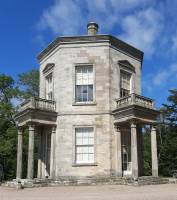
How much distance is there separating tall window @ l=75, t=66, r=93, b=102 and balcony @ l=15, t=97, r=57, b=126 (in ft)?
6.05

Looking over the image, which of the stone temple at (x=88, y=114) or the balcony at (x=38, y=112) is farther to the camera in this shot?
the stone temple at (x=88, y=114)

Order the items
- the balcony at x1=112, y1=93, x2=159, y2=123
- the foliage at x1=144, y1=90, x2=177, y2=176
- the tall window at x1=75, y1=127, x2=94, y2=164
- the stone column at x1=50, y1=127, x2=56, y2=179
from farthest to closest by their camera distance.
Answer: the foliage at x1=144, y1=90, x2=177, y2=176
the stone column at x1=50, y1=127, x2=56, y2=179
the tall window at x1=75, y1=127, x2=94, y2=164
the balcony at x1=112, y1=93, x2=159, y2=123

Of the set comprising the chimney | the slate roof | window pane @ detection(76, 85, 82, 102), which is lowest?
window pane @ detection(76, 85, 82, 102)

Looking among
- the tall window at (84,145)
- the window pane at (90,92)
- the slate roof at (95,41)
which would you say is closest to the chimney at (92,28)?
the slate roof at (95,41)

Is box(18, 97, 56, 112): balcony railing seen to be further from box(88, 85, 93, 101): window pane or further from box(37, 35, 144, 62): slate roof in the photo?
box(37, 35, 144, 62): slate roof

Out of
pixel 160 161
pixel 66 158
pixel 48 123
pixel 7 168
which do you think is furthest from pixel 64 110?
pixel 160 161

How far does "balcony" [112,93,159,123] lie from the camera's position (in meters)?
20.5

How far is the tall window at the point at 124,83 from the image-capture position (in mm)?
23495

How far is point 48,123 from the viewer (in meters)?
21.8

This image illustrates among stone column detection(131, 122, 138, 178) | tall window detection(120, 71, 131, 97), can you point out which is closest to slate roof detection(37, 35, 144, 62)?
tall window detection(120, 71, 131, 97)

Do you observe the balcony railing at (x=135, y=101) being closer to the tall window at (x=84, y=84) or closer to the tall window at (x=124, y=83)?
the tall window at (x=124, y=83)

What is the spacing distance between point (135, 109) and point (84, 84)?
4.22m

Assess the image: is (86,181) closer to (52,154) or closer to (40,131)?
(52,154)

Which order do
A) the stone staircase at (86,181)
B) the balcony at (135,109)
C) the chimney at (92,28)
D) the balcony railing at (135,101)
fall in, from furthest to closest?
1. the chimney at (92,28)
2. the balcony railing at (135,101)
3. the balcony at (135,109)
4. the stone staircase at (86,181)
